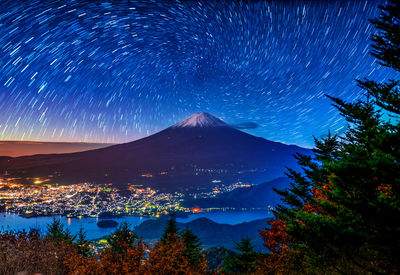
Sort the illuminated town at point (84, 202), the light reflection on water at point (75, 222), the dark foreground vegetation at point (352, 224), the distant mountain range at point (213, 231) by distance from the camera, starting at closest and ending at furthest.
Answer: the dark foreground vegetation at point (352, 224) → the light reflection on water at point (75, 222) → the distant mountain range at point (213, 231) → the illuminated town at point (84, 202)

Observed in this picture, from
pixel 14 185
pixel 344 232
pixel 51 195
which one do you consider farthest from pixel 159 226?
pixel 14 185

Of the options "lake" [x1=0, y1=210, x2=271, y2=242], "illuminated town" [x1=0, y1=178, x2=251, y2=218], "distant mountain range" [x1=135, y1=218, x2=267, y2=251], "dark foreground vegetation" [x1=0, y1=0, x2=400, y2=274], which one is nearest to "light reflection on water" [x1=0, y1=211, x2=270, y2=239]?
"lake" [x1=0, y1=210, x2=271, y2=242]

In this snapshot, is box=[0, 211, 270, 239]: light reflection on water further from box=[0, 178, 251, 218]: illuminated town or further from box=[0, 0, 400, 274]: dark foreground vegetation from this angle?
box=[0, 0, 400, 274]: dark foreground vegetation

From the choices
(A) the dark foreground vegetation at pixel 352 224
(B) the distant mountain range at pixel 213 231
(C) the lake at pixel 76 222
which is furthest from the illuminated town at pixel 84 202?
(A) the dark foreground vegetation at pixel 352 224

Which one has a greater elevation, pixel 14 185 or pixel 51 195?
pixel 14 185

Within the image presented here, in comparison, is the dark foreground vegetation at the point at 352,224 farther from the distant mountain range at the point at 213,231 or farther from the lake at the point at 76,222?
the distant mountain range at the point at 213,231

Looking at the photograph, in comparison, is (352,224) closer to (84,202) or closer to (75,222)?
(75,222)

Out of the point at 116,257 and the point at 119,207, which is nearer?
the point at 116,257

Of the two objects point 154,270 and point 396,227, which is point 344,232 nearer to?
point 396,227

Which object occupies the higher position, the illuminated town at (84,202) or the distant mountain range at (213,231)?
the illuminated town at (84,202)
